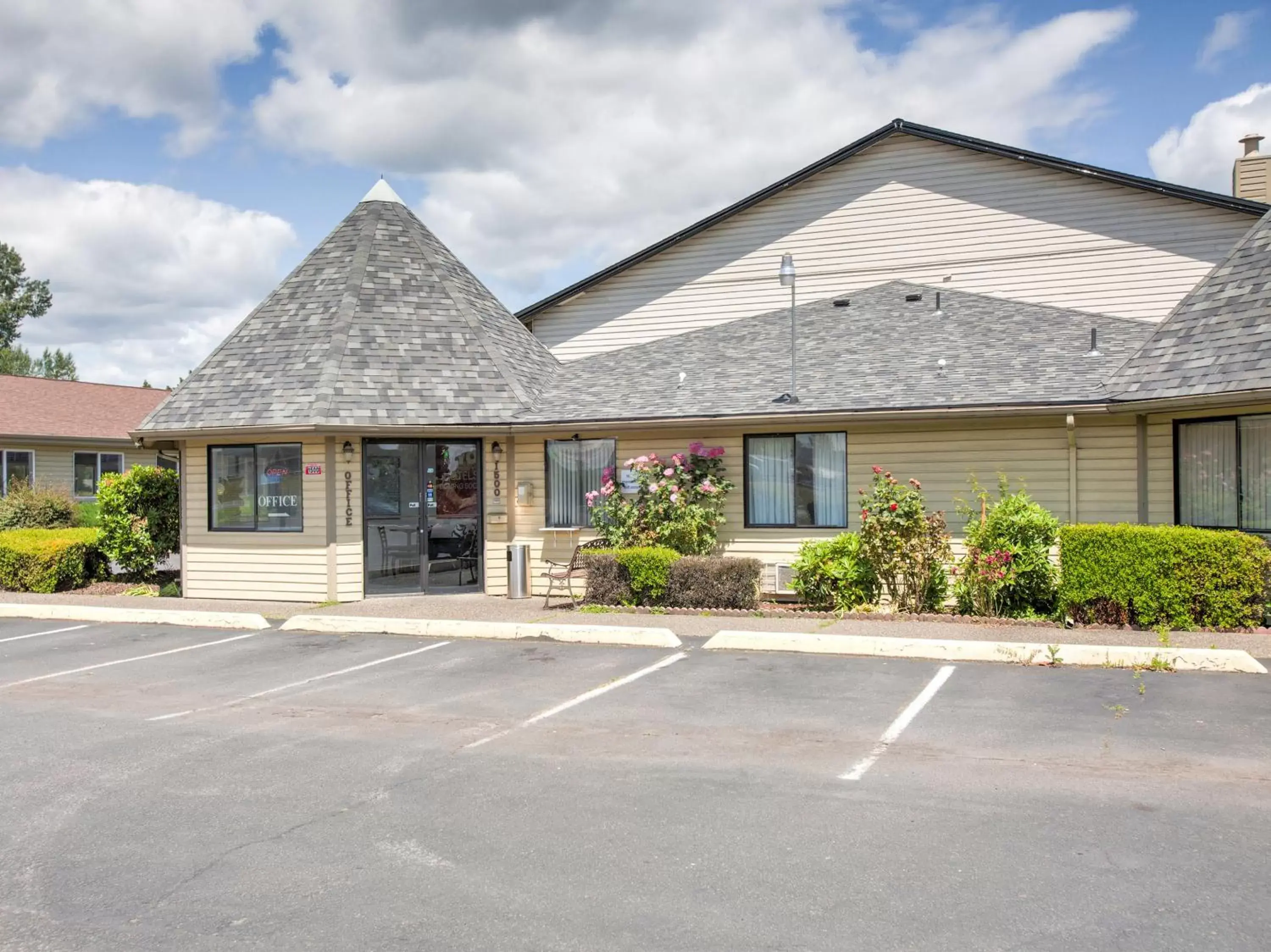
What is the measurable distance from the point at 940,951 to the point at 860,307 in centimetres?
1576

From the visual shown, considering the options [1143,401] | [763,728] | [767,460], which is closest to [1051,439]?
[1143,401]

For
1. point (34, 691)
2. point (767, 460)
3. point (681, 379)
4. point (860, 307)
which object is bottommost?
point (34, 691)

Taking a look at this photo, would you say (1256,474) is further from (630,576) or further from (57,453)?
(57,453)

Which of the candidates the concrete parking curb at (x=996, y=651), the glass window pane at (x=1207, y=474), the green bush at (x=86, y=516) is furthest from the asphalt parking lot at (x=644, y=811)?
the green bush at (x=86, y=516)

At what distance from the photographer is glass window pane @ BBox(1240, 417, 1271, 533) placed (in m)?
12.1

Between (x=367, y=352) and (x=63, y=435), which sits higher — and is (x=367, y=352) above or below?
above

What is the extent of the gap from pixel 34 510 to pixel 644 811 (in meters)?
21.2

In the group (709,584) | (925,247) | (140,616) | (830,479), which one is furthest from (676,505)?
(925,247)

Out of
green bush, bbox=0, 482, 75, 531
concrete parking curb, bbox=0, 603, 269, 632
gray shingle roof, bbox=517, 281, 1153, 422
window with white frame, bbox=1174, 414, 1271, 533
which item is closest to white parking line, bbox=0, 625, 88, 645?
concrete parking curb, bbox=0, 603, 269, 632

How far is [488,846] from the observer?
17.5 ft

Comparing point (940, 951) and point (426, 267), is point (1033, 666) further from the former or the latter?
point (426, 267)

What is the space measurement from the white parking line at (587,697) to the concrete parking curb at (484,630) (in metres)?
0.64

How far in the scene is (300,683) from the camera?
9930mm

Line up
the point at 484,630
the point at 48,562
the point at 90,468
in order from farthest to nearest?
the point at 90,468 → the point at 48,562 → the point at 484,630
